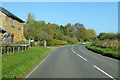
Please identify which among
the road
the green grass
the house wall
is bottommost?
the road

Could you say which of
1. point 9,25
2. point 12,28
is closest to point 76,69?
point 9,25

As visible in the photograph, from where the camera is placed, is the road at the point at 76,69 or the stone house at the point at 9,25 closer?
the road at the point at 76,69

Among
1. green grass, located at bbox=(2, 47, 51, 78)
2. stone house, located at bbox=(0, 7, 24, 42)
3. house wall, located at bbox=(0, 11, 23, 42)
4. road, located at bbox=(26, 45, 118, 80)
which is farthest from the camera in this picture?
house wall, located at bbox=(0, 11, 23, 42)

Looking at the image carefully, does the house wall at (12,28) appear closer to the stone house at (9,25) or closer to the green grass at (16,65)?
the stone house at (9,25)

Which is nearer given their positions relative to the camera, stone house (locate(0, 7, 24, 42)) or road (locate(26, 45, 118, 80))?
road (locate(26, 45, 118, 80))

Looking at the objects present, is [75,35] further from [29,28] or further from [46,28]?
[29,28]

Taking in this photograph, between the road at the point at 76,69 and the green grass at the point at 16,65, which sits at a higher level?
the green grass at the point at 16,65

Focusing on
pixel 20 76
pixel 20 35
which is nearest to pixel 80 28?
pixel 20 35

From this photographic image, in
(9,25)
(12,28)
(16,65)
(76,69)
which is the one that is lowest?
(76,69)

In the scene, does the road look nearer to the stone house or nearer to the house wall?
the stone house

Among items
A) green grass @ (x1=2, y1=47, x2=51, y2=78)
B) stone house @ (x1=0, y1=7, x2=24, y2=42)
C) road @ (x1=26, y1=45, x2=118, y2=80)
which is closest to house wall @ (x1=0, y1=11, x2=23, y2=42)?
stone house @ (x1=0, y1=7, x2=24, y2=42)

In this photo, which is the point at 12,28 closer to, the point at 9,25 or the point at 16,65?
the point at 9,25

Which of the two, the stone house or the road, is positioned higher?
the stone house

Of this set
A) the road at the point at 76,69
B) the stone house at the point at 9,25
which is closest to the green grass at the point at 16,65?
the road at the point at 76,69
